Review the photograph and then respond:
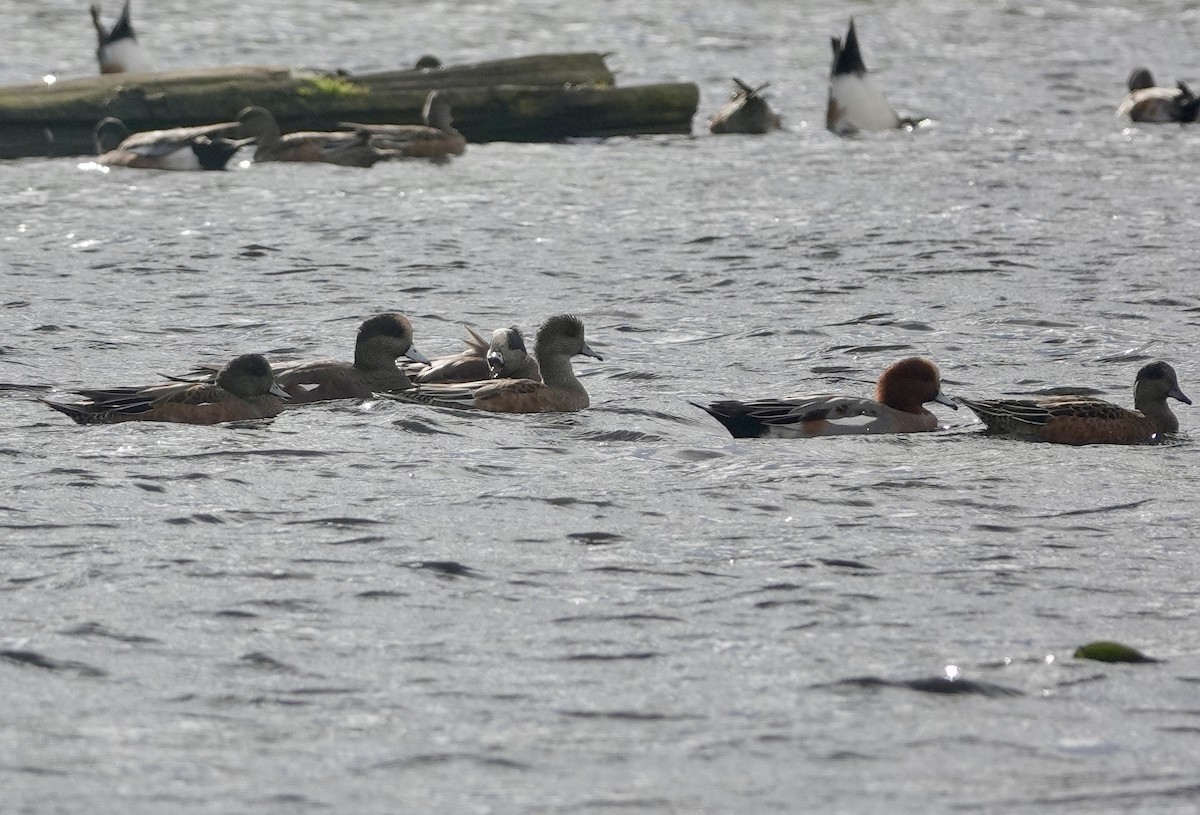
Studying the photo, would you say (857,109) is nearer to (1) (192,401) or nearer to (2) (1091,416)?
(2) (1091,416)

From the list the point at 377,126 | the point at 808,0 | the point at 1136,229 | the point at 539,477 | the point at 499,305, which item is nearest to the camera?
the point at 539,477

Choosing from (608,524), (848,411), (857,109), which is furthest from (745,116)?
(608,524)

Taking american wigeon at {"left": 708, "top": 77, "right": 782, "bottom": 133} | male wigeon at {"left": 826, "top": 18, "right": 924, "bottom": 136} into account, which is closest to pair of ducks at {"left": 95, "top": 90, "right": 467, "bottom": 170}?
american wigeon at {"left": 708, "top": 77, "right": 782, "bottom": 133}

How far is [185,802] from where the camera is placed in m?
6.50

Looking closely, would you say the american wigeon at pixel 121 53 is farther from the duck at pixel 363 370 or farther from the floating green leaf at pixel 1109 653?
the floating green leaf at pixel 1109 653

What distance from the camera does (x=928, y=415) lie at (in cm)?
1252

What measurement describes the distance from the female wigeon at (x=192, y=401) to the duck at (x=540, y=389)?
108 centimetres

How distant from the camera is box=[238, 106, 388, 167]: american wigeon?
961 inches

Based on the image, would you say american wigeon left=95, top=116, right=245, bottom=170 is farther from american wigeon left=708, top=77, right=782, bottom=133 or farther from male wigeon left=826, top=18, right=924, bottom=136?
male wigeon left=826, top=18, right=924, bottom=136

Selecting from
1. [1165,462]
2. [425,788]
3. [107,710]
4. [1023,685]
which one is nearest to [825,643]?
[1023,685]

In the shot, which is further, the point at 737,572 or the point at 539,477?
the point at 539,477

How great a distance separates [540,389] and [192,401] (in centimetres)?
214

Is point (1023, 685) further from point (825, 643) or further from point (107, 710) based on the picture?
point (107, 710)

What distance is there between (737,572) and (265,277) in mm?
9514
